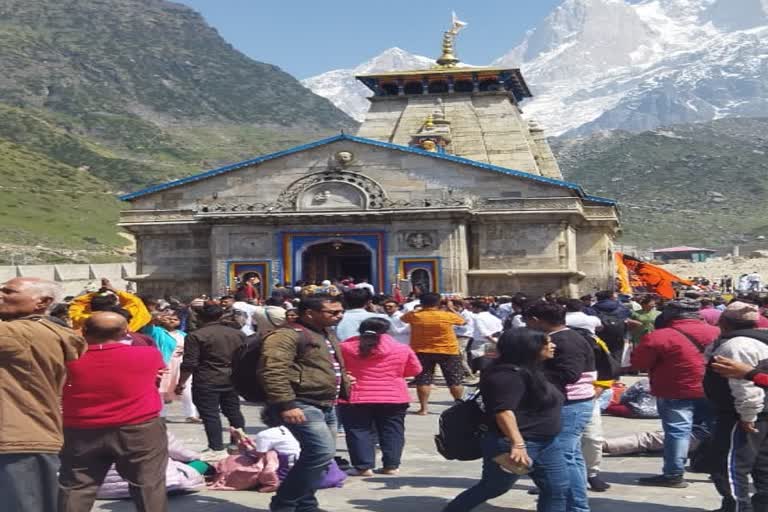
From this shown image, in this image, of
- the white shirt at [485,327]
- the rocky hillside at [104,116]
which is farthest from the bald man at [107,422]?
the rocky hillside at [104,116]

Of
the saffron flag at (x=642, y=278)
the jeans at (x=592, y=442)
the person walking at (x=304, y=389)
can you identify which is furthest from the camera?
the saffron flag at (x=642, y=278)

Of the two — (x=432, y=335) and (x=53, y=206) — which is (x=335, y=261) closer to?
(x=432, y=335)

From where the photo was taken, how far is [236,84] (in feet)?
636

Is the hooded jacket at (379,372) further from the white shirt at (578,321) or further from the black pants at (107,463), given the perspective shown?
the black pants at (107,463)

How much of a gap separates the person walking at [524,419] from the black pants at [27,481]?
9.08ft

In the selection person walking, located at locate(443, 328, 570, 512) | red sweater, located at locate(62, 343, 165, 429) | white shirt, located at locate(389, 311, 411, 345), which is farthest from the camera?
white shirt, located at locate(389, 311, 411, 345)

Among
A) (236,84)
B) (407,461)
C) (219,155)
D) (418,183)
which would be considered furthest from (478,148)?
(236,84)

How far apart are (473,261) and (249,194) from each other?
6945 millimetres

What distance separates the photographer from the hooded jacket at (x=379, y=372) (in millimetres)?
10297

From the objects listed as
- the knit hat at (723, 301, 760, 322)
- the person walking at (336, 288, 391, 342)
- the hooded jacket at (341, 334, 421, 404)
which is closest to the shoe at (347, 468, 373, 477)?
the hooded jacket at (341, 334, 421, 404)

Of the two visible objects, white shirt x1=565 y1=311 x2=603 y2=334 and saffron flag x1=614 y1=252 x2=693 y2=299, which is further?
saffron flag x1=614 y1=252 x2=693 y2=299

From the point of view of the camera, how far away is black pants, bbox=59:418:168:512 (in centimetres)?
678

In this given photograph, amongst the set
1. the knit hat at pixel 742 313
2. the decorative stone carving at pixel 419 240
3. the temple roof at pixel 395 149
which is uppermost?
the temple roof at pixel 395 149

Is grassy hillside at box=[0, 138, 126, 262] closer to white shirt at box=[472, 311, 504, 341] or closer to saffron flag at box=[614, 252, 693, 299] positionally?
saffron flag at box=[614, 252, 693, 299]
